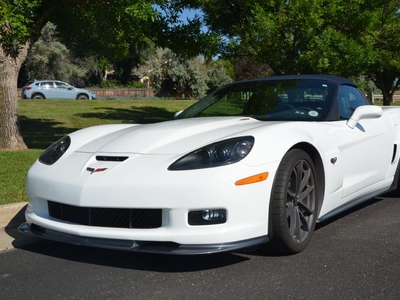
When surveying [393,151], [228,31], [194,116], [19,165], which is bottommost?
[19,165]

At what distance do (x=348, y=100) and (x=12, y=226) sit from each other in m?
3.22

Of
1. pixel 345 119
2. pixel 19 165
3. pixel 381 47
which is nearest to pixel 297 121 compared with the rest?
pixel 345 119

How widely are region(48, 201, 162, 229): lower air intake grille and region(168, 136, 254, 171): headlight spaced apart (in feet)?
1.08

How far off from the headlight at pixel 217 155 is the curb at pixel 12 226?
173 centimetres

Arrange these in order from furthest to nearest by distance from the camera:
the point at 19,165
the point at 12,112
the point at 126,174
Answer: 1. the point at 12,112
2. the point at 19,165
3. the point at 126,174

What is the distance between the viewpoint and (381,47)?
58.4 ft

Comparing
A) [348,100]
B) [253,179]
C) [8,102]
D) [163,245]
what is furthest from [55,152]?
[8,102]

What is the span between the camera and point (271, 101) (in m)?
5.01

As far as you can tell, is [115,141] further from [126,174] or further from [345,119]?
[345,119]

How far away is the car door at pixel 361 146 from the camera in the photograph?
466cm

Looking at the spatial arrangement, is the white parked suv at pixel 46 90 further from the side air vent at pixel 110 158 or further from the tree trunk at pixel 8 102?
the side air vent at pixel 110 158

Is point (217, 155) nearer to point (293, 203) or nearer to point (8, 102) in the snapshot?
point (293, 203)

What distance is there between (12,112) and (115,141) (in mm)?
6489

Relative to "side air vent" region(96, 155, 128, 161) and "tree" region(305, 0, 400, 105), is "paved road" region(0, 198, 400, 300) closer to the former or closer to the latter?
"side air vent" region(96, 155, 128, 161)
